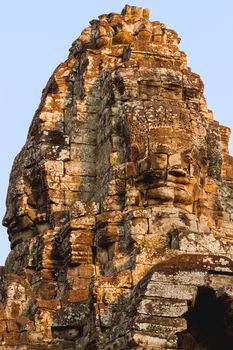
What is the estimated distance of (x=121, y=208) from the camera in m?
28.6

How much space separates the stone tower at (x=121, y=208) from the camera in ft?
82.8

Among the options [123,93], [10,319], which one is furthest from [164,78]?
[10,319]

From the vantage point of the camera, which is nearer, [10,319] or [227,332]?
[227,332]

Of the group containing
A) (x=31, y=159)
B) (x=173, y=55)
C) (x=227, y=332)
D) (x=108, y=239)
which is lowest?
(x=227, y=332)

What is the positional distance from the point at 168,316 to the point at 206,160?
18.8ft

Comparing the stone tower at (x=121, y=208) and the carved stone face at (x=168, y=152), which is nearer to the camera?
the stone tower at (x=121, y=208)

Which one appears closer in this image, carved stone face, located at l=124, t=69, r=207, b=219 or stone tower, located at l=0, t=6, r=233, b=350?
stone tower, located at l=0, t=6, r=233, b=350

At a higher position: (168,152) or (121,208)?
(168,152)

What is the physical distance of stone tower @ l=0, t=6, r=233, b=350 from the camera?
2525 cm

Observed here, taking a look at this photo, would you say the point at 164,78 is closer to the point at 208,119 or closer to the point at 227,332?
the point at 208,119

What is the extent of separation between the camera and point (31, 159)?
3144cm

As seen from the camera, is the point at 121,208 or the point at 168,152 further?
the point at 121,208

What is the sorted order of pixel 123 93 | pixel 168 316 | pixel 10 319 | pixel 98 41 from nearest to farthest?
pixel 168 316 → pixel 10 319 → pixel 123 93 → pixel 98 41

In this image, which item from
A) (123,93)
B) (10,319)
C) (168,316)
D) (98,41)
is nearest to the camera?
(168,316)
